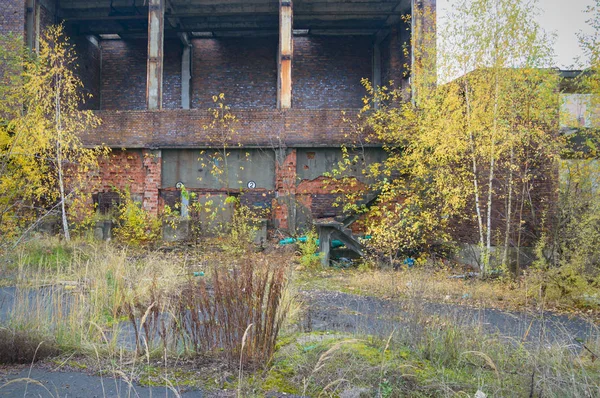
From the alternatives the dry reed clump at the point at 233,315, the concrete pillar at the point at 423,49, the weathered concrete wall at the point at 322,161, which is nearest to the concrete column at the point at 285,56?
the weathered concrete wall at the point at 322,161

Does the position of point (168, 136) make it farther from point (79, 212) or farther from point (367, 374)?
point (367, 374)

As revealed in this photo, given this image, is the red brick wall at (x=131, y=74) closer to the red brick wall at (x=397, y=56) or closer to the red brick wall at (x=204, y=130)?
the red brick wall at (x=204, y=130)

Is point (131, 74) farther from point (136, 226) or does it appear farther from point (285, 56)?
point (136, 226)

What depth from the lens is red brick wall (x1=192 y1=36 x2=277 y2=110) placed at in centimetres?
2020

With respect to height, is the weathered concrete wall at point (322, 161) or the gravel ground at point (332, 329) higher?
the weathered concrete wall at point (322, 161)

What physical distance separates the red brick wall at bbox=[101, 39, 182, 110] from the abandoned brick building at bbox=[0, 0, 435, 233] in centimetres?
5

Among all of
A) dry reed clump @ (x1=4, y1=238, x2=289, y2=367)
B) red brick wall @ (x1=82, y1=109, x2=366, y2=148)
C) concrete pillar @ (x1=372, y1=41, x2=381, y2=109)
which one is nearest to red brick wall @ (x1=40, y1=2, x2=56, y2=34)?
red brick wall @ (x1=82, y1=109, x2=366, y2=148)

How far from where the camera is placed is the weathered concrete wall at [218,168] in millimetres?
14602

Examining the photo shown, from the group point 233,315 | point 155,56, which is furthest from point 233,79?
point 233,315

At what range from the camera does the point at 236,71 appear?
20297mm

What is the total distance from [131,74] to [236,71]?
16.1ft

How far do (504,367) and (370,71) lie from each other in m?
18.0

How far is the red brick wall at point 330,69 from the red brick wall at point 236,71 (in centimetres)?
119

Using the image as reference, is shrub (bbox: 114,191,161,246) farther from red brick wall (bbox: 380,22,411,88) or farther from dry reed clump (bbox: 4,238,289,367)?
red brick wall (bbox: 380,22,411,88)
